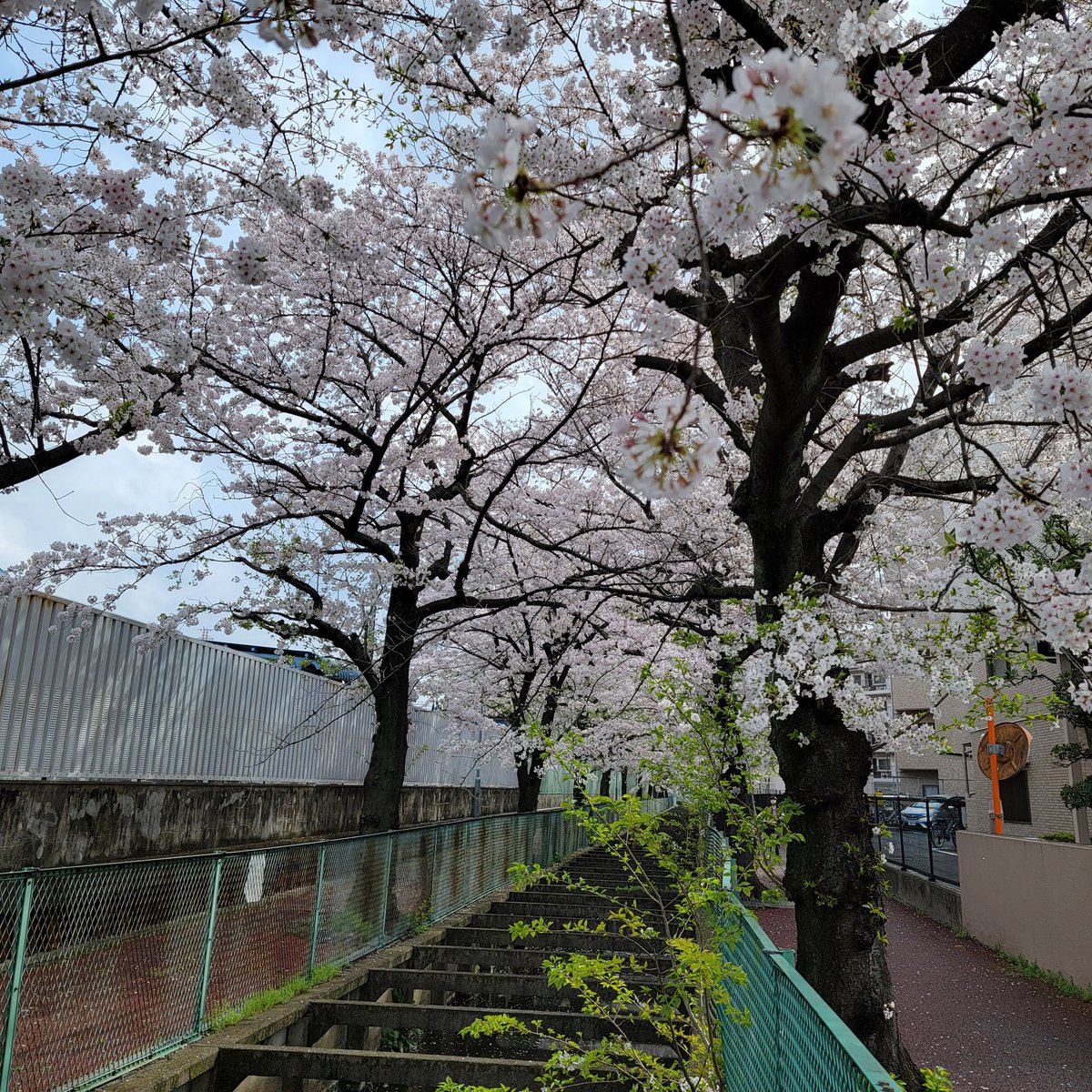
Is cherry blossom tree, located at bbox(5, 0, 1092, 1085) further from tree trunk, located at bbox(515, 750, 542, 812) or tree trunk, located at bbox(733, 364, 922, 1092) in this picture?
tree trunk, located at bbox(515, 750, 542, 812)

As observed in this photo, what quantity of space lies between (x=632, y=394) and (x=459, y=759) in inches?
556

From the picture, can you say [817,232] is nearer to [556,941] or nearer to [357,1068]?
[357,1068]

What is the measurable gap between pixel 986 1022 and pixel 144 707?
10341 millimetres

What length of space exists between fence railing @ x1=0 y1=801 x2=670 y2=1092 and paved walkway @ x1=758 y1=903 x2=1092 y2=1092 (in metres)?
5.94

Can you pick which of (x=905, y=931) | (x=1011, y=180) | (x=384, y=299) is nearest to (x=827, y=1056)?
(x=1011, y=180)

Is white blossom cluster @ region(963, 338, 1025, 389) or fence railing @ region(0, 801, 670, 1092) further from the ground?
white blossom cluster @ region(963, 338, 1025, 389)

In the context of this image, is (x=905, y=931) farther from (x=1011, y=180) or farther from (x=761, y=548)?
(x=1011, y=180)

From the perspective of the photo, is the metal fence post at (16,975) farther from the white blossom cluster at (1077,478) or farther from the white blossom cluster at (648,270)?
the white blossom cluster at (1077,478)

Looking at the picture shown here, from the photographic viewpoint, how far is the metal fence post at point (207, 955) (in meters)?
5.15

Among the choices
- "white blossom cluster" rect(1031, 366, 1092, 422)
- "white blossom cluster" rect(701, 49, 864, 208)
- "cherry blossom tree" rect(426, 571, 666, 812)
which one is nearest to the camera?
"white blossom cluster" rect(701, 49, 864, 208)

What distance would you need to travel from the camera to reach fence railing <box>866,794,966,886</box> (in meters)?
17.4

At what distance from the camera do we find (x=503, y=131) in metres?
1.86

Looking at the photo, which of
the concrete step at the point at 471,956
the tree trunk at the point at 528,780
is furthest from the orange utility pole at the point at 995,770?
the concrete step at the point at 471,956

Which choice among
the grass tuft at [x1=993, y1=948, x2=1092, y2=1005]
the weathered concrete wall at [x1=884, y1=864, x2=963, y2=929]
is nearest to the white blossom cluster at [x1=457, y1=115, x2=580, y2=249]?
the grass tuft at [x1=993, y1=948, x2=1092, y2=1005]
